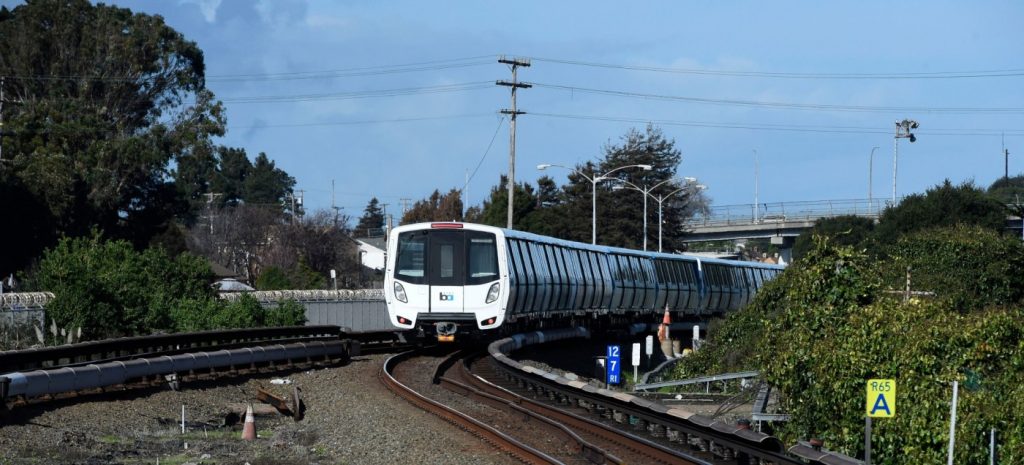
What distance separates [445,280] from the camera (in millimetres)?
28656

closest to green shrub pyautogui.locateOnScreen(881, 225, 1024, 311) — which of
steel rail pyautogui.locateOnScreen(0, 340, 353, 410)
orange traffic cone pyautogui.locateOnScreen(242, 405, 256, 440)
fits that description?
steel rail pyautogui.locateOnScreen(0, 340, 353, 410)

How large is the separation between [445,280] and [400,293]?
1015 mm

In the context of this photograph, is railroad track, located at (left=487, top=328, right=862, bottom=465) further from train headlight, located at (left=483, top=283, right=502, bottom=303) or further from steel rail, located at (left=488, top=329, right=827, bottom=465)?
train headlight, located at (left=483, top=283, right=502, bottom=303)

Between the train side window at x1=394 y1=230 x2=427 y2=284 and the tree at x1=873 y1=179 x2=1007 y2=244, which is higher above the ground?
the tree at x1=873 y1=179 x2=1007 y2=244

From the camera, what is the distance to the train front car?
94.1 ft

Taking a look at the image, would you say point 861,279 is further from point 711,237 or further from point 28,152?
point 711,237

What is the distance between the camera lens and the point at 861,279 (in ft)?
87.4

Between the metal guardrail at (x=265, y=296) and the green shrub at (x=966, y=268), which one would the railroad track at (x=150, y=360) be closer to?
the metal guardrail at (x=265, y=296)

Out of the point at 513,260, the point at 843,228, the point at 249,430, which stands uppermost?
the point at 843,228

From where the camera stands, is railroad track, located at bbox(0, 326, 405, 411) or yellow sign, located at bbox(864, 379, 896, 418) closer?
yellow sign, located at bbox(864, 379, 896, 418)

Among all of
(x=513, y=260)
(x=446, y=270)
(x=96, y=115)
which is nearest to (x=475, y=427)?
(x=446, y=270)

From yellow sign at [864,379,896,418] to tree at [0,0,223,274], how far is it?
47276 millimetres

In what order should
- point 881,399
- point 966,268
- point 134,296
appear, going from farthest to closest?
point 134,296 < point 966,268 < point 881,399

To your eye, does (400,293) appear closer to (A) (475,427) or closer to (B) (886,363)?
(B) (886,363)
